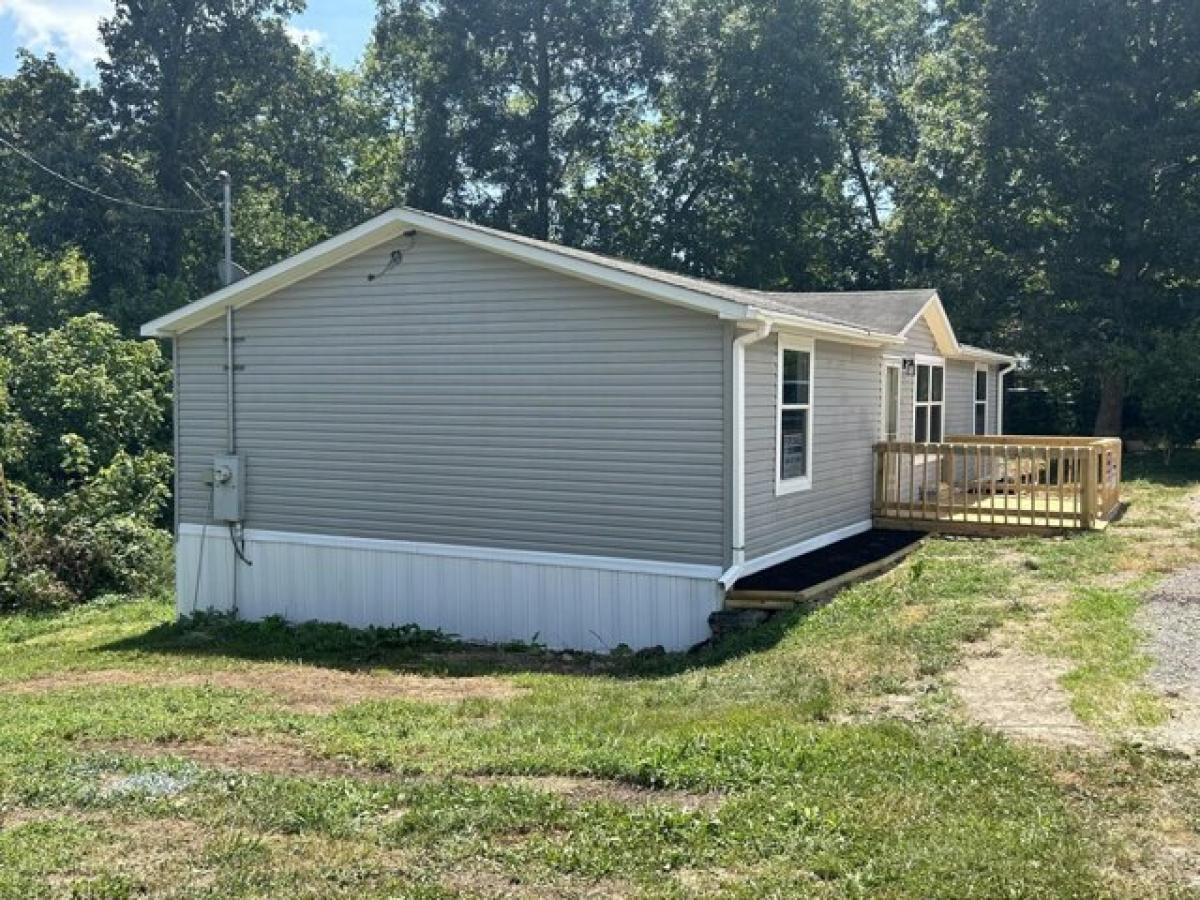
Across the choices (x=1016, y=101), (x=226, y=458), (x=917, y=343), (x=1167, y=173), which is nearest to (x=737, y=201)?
(x=1016, y=101)

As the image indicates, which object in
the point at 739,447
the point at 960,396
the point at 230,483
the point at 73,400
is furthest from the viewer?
the point at 73,400

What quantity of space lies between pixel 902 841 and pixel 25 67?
33.2 m

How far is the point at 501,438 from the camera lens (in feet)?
35.6

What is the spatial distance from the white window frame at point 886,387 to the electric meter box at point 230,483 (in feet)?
26.1

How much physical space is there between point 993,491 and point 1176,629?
18.5ft

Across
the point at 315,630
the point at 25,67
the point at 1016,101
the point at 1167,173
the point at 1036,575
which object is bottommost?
the point at 315,630

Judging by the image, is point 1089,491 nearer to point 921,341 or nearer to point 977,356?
point 921,341

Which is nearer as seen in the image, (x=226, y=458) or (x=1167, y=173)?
(x=226, y=458)

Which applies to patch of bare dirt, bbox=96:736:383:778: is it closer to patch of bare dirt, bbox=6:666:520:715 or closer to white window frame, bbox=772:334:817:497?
patch of bare dirt, bbox=6:666:520:715

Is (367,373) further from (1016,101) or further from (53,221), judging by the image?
(53,221)

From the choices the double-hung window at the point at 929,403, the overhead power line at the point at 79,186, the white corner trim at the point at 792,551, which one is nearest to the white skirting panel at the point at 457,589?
the white corner trim at the point at 792,551

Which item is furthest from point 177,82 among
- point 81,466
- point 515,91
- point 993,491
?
point 993,491

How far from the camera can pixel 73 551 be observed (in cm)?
1557

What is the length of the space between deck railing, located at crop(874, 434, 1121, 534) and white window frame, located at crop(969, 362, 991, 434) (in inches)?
193
